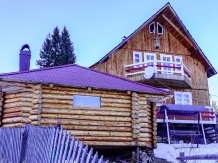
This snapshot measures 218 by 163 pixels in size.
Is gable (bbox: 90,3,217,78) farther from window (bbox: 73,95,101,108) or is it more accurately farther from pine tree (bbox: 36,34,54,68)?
pine tree (bbox: 36,34,54,68)

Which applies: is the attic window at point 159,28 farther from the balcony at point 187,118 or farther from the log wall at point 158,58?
the balcony at point 187,118

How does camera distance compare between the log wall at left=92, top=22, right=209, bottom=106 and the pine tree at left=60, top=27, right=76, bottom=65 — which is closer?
the log wall at left=92, top=22, right=209, bottom=106

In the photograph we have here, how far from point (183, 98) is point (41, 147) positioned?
63.5 feet

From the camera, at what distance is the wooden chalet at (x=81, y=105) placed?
14.1m

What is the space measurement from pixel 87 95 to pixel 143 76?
9.29m

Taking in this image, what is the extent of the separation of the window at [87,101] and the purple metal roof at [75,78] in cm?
66

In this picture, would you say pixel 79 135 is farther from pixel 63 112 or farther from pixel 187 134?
pixel 187 134

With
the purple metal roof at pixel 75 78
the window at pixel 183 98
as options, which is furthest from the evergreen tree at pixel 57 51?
the purple metal roof at pixel 75 78

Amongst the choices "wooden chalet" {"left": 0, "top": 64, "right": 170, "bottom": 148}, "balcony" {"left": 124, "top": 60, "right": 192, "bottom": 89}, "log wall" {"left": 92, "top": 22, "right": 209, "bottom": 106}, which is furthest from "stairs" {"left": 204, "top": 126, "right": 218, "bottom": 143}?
"wooden chalet" {"left": 0, "top": 64, "right": 170, "bottom": 148}

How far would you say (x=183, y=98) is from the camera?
2628 centimetres

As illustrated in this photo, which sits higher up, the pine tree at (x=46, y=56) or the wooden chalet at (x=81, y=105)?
the pine tree at (x=46, y=56)

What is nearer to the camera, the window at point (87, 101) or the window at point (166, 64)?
the window at point (87, 101)

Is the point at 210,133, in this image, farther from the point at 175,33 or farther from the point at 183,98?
the point at 175,33

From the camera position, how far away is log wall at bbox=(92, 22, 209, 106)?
82.1 ft
